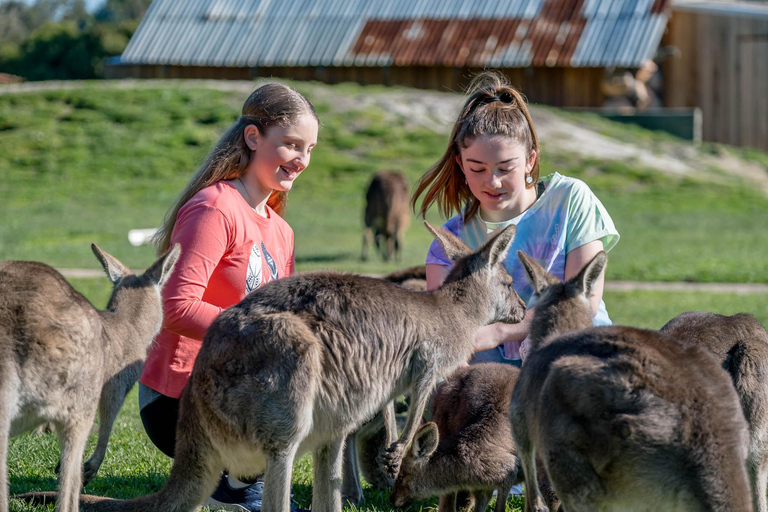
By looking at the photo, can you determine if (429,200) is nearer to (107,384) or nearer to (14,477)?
(107,384)

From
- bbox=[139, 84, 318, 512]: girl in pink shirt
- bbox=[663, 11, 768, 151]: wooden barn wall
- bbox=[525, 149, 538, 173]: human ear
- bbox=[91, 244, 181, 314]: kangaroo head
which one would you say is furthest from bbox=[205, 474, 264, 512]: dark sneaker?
bbox=[663, 11, 768, 151]: wooden barn wall

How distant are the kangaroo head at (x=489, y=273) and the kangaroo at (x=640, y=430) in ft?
2.90

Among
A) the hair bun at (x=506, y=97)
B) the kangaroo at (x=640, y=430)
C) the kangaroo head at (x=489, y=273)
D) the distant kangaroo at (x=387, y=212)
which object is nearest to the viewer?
the kangaroo at (x=640, y=430)

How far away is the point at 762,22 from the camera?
25.5 meters

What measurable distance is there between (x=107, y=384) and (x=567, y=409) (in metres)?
1.97

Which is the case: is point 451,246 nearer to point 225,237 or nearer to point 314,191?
point 225,237

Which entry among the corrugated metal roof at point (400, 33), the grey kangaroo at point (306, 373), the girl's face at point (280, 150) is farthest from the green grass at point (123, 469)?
the corrugated metal roof at point (400, 33)

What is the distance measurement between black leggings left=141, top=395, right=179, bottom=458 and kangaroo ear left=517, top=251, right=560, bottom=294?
1.81 m

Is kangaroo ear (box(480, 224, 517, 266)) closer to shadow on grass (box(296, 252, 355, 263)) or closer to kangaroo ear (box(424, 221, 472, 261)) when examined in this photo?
kangaroo ear (box(424, 221, 472, 261))

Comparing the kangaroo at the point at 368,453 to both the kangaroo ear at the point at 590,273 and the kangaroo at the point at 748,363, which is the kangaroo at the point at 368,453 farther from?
the kangaroo at the point at 748,363

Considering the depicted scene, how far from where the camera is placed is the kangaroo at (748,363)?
3.66 metres

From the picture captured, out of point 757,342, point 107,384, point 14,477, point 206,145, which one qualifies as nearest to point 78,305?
point 107,384

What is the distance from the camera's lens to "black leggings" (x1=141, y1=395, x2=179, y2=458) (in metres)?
4.42

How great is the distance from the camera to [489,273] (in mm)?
4012
